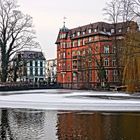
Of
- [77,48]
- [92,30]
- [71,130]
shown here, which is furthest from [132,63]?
[77,48]

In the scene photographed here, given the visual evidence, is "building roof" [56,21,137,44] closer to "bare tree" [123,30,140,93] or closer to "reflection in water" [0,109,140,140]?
"bare tree" [123,30,140,93]

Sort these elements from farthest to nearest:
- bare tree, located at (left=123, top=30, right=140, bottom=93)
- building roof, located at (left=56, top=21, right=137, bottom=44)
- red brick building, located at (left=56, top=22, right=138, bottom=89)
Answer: building roof, located at (left=56, top=21, right=137, bottom=44), red brick building, located at (left=56, top=22, right=138, bottom=89), bare tree, located at (left=123, top=30, right=140, bottom=93)

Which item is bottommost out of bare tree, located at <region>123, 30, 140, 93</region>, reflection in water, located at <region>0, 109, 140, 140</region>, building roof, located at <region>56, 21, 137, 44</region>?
reflection in water, located at <region>0, 109, 140, 140</region>

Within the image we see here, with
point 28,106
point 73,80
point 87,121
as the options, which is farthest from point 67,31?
point 87,121

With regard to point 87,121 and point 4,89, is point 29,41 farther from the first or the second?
point 87,121

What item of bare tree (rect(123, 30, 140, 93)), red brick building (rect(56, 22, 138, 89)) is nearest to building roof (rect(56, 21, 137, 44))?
red brick building (rect(56, 22, 138, 89))

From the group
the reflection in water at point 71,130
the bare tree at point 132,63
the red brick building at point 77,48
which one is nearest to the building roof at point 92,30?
the red brick building at point 77,48

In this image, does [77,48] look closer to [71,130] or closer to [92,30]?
[92,30]

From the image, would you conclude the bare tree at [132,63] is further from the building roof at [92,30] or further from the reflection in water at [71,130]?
the building roof at [92,30]

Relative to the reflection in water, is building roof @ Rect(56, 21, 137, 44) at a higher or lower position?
higher

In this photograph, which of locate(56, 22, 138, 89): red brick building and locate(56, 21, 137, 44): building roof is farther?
locate(56, 21, 137, 44): building roof

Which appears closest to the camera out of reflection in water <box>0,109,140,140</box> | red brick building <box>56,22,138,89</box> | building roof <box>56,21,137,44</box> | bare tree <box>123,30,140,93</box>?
reflection in water <box>0,109,140,140</box>

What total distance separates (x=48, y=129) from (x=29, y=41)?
1945 inches

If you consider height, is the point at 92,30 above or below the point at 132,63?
above
